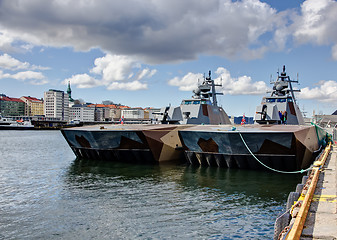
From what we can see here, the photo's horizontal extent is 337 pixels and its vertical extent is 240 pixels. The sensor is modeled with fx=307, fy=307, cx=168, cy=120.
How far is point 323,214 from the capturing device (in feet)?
22.4

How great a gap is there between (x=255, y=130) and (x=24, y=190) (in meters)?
13.0

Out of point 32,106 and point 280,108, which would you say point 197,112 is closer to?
point 280,108

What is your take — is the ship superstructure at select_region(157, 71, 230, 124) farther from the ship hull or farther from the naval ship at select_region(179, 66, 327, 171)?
the naval ship at select_region(179, 66, 327, 171)

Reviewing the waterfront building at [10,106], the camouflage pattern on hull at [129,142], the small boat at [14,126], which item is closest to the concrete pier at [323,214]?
the camouflage pattern on hull at [129,142]

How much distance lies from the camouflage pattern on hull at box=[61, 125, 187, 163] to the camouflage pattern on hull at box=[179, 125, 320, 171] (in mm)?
2321

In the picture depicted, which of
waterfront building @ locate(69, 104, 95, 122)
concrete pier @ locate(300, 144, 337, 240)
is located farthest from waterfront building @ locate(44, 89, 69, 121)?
concrete pier @ locate(300, 144, 337, 240)

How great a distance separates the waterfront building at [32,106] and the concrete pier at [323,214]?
18203 centimetres

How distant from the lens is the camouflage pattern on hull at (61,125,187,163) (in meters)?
22.2

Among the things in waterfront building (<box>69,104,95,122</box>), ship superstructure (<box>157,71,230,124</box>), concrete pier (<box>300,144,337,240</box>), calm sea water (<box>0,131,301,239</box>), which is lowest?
calm sea water (<box>0,131,301,239</box>)

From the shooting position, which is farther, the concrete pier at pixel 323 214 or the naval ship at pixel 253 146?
the naval ship at pixel 253 146

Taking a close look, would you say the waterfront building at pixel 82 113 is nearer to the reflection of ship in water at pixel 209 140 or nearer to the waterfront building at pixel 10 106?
the waterfront building at pixel 10 106

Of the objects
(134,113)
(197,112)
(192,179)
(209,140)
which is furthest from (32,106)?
(192,179)

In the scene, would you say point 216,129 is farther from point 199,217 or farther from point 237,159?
point 199,217

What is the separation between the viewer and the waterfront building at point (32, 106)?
172750 mm
